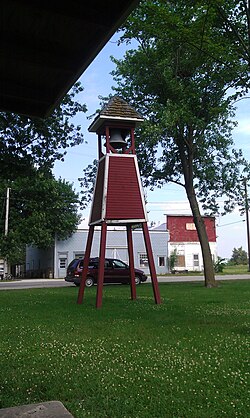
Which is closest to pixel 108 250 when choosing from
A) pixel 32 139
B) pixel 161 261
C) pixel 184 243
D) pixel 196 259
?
pixel 161 261

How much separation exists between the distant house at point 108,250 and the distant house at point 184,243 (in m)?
1.87

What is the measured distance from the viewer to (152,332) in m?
8.51

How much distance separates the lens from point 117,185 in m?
15.0

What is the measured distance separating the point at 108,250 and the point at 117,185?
3299cm

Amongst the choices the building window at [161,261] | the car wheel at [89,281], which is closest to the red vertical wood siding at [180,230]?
the building window at [161,261]

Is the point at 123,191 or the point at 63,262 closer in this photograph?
the point at 123,191

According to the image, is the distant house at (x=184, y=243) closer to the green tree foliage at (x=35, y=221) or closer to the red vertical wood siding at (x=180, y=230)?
the red vertical wood siding at (x=180, y=230)

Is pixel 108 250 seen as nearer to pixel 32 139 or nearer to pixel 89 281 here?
pixel 89 281

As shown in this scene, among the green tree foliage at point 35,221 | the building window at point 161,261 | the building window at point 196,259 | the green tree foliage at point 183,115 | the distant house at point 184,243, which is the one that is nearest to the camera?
the green tree foliage at point 183,115

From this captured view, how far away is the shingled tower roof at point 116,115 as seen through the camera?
1545 centimetres

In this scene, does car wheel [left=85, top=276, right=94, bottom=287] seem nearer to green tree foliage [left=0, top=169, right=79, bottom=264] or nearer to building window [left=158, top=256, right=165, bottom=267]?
green tree foliage [left=0, top=169, right=79, bottom=264]

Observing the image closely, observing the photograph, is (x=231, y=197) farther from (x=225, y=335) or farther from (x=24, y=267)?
(x=24, y=267)

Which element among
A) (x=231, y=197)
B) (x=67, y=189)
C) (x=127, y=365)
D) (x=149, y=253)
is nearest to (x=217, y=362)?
(x=127, y=365)

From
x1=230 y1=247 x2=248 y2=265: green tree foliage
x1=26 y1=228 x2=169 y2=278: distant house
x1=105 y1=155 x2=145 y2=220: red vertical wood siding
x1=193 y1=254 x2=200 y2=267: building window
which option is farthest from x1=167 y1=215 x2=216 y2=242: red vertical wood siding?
x1=230 y1=247 x2=248 y2=265: green tree foliage
